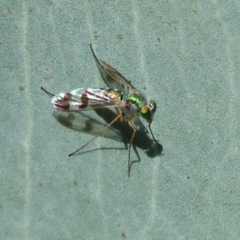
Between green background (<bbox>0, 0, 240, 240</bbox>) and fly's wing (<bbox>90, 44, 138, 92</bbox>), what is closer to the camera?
green background (<bbox>0, 0, 240, 240</bbox>)

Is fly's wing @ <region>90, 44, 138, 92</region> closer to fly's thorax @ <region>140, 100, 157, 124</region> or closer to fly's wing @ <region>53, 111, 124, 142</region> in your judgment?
fly's thorax @ <region>140, 100, 157, 124</region>

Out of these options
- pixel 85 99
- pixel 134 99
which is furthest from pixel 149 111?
pixel 85 99

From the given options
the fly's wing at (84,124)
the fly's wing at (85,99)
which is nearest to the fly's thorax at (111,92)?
the fly's wing at (85,99)

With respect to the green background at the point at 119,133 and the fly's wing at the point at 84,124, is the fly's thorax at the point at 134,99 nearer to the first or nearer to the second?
the green background at the point at 119,133

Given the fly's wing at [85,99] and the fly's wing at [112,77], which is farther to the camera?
the fly's wing at [112,77]

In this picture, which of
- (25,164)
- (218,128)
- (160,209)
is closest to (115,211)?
(160,209)

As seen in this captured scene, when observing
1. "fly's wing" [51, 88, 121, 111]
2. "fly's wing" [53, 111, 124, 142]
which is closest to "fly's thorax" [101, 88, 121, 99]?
"fly's wing" [51, 88, 121, 111]

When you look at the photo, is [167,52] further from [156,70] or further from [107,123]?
[107,123]
